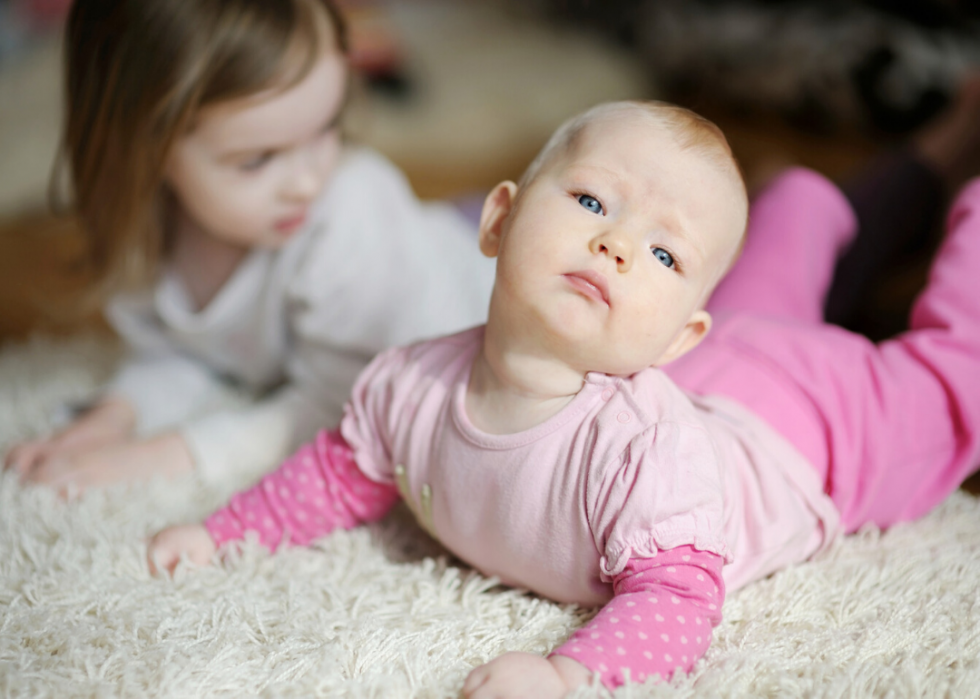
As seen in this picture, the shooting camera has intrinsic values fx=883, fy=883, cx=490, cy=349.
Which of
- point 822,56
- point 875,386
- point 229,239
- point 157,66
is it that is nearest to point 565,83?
point 822,56

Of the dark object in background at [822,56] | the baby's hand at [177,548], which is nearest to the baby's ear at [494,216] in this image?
the baby's hand at [177,548]

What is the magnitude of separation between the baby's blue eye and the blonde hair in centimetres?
52

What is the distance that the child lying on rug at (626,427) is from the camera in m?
0.59

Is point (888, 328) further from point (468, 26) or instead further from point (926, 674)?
point (468, 26)

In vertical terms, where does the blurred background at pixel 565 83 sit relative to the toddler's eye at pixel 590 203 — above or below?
below

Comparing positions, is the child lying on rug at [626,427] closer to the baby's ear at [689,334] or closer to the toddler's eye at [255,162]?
the baby's ear at [689,334]

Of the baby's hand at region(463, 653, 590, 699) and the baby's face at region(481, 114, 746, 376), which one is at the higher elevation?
the baby's face at region(481, 114, 746, 376)

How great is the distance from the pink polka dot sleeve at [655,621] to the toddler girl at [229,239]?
47cm

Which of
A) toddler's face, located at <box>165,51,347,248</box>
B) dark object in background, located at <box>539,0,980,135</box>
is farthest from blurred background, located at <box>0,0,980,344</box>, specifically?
toddler's face, located at <box>165,51,347,248</box>

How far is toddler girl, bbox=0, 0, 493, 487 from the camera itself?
934 millimetres

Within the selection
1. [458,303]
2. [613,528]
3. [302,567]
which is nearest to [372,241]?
[458,303]

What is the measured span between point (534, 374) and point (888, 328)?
2.63 ft

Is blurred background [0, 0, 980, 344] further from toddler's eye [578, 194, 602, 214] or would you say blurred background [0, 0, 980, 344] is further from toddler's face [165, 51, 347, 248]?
toddler's eye [578, 194, 602, 214]

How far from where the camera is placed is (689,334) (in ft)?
2.16
